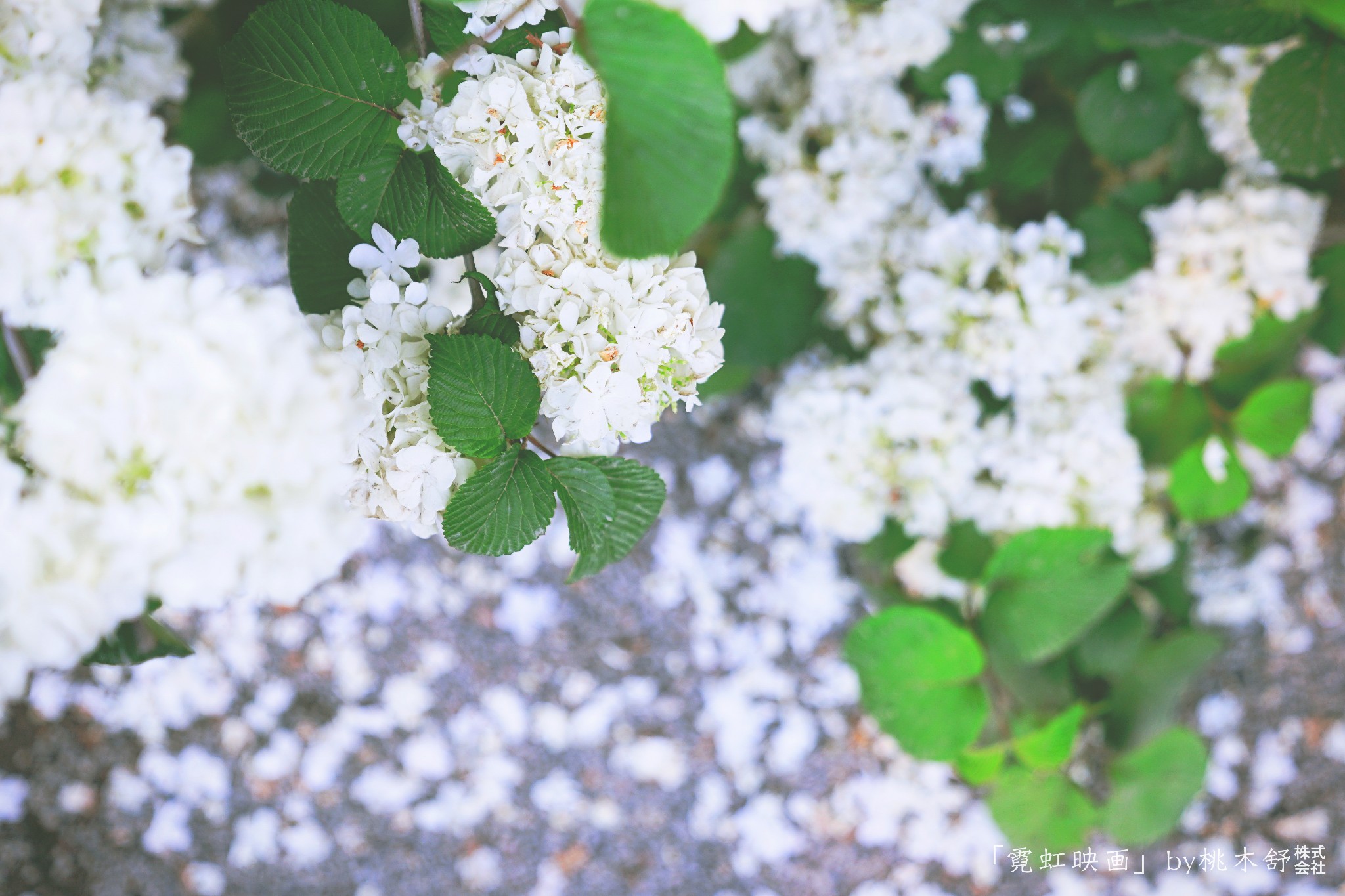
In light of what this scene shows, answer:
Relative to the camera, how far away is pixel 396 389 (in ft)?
1.99

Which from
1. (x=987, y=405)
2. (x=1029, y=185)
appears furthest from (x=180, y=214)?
(x=1029, y=185)

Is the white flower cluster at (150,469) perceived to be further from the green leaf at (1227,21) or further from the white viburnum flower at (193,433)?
the green leaf at (1227,21)

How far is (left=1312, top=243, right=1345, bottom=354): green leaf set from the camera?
47.8 inches

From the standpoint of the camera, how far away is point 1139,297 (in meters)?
1.15

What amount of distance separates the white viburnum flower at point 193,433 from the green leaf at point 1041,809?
1200mm

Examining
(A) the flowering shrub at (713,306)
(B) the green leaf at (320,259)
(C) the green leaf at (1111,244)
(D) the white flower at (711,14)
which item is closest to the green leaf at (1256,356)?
(A) the flowering shrub at (713,306)

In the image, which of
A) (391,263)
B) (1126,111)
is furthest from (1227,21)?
(391,263)

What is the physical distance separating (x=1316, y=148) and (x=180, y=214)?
1.13 meters

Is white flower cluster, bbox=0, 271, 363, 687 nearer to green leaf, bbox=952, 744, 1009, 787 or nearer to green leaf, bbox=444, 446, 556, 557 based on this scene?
green leaf, bbox=444, 446, 556, 557

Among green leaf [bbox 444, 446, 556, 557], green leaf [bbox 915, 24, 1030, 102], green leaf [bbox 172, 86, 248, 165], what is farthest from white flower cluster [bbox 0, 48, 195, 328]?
green leaf [bbox 915, 24, 1030, 102]

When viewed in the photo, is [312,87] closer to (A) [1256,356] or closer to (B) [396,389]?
(B) [396,389]

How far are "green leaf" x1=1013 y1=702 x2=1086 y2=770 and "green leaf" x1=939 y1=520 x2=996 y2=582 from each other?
229 mm

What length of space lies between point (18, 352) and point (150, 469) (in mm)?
280

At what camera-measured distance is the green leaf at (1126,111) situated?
3.63 feet
